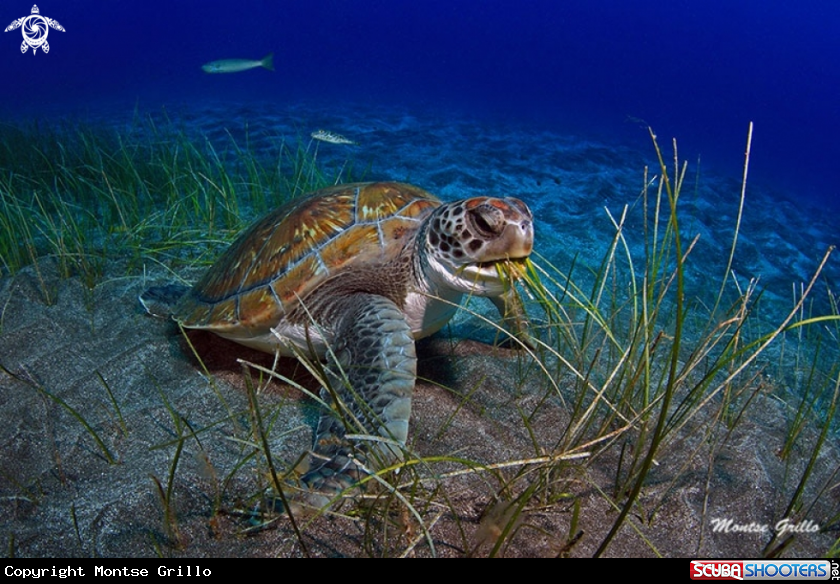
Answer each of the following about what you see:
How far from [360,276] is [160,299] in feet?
4.87

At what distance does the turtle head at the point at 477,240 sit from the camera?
2.08 metres

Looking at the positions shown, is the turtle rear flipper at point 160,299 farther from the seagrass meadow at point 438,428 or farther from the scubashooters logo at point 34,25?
the scubashooters logo at point 34,25

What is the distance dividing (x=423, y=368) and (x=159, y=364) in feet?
4.87

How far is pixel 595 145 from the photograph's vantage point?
13.3 meters

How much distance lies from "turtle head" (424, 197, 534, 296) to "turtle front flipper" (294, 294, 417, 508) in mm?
368

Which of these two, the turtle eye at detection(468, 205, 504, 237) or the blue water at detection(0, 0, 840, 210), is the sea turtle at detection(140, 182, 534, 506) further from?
the blue water at detection(0, 0, 840, 210)

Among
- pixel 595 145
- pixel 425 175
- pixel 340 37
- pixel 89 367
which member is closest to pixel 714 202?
pixel 595 145

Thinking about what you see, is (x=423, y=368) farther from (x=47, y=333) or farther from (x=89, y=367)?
(x=47, y=333)

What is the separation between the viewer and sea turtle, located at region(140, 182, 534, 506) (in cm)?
207

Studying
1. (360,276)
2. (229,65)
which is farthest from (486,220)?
(229,65)

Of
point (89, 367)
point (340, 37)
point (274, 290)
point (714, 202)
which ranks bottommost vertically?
point (714, 202)

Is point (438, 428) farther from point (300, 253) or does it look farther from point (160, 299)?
point (160, 299)

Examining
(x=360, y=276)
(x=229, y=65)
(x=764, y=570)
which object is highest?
(x=229, y=65)

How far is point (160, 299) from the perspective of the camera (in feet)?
9.76
